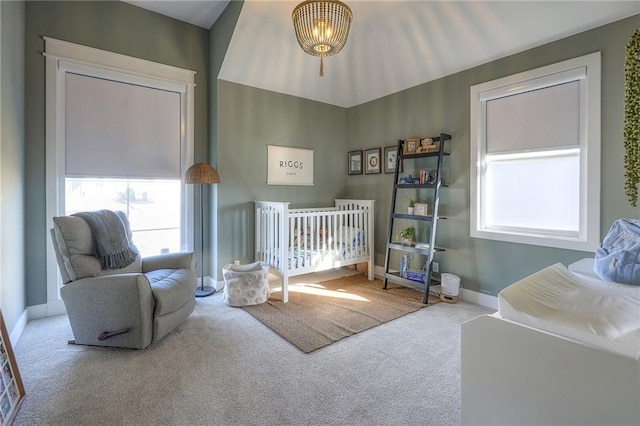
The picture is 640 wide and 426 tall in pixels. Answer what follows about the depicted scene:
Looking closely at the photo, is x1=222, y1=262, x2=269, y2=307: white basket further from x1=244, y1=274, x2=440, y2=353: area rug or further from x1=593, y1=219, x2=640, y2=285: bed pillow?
x1=593, y1=219, x2=640, y2=285: bed pillow

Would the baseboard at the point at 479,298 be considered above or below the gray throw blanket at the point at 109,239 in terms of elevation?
below

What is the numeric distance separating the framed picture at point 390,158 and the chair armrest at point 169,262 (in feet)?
8.38

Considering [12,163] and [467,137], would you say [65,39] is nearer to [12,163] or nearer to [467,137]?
[12,163]

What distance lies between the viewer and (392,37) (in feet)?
10.5

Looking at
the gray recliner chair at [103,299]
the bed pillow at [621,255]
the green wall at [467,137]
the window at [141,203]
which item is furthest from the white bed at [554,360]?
the window at [141,203]

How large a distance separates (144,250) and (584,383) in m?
3.62

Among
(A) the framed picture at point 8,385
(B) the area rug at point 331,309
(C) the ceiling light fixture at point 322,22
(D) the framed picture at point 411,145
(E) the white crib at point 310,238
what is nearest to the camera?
(A) the framed picture at point 8,385

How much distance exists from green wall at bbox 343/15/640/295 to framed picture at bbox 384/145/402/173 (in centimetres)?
10

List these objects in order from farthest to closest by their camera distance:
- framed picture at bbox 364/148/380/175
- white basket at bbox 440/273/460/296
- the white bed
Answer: framed picture at bbox 364/148/380/175 → white basket at bbox 440/273/460/296 → the white bed

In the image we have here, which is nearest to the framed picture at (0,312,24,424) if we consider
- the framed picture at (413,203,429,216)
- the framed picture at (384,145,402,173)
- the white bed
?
the white bed

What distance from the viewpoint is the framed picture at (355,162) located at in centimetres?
439

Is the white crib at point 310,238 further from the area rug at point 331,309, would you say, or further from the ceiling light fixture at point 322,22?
the ceiling light fixture at point 322,22

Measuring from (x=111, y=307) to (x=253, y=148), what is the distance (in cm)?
225

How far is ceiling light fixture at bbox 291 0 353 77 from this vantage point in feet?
6.23
